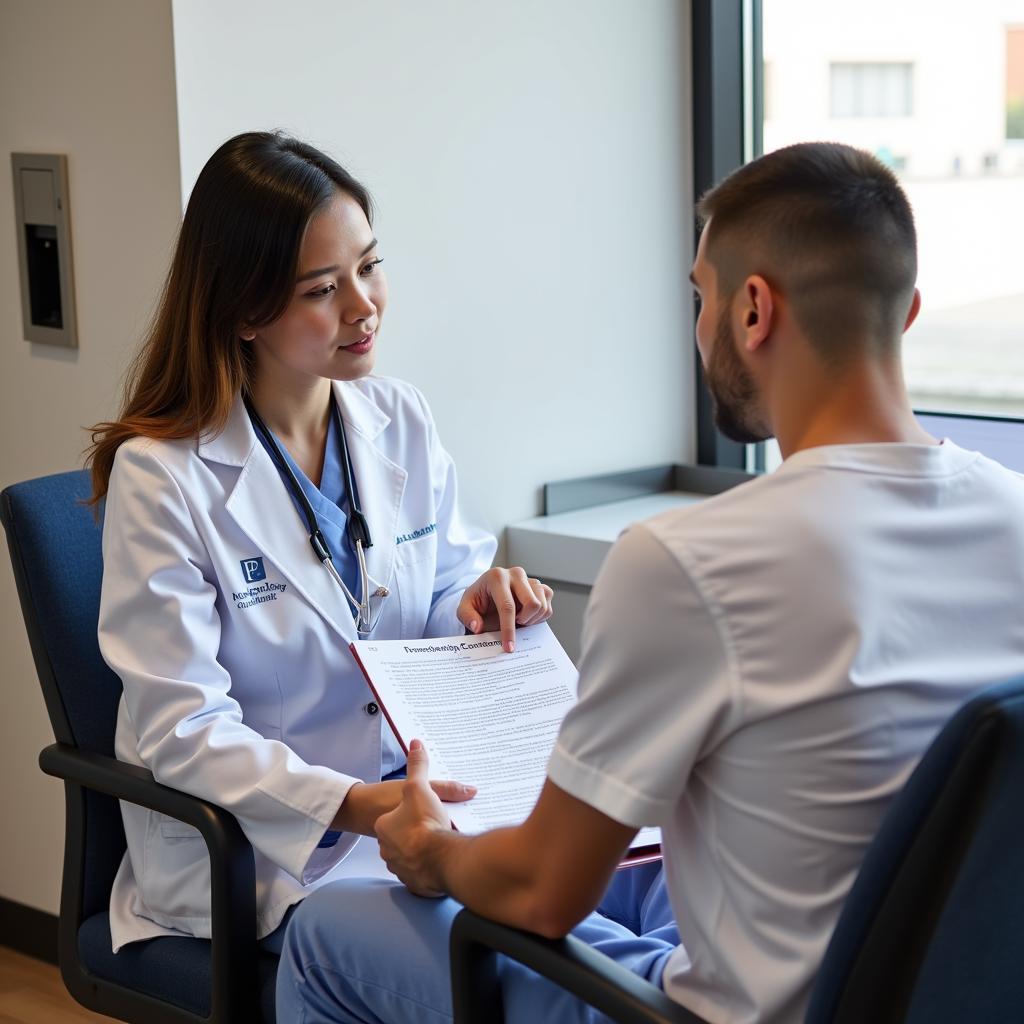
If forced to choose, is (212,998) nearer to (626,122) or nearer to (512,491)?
(512,491)

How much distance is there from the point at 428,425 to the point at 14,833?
1.24 meters

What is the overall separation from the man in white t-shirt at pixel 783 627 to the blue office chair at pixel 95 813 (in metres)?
0.43

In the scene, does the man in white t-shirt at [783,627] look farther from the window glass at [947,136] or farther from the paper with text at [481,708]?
the window glass at [947,136]

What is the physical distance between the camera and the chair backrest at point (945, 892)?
94 centimetres

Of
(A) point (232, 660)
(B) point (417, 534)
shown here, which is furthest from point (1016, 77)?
(A) point (232, 660)

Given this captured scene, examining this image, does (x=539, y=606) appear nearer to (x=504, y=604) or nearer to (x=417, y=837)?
(x=504, y=604)

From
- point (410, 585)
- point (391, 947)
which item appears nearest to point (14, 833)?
point (410, 585)

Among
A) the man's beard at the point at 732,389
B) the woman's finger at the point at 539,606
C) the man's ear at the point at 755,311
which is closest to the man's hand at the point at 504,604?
the woman's finger at the point at 539,606

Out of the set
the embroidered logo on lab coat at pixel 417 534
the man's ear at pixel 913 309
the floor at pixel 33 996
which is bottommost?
the floor at pixel 33 996

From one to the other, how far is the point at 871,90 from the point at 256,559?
1709 millimetres

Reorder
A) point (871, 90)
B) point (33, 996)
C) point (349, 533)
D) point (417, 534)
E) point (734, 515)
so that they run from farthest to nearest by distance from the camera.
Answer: point (871, 90), point (33, 996), point (417, 534), point (349, 533), point (734, 515)

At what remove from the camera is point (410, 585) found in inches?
76.0

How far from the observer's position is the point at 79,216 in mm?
2271

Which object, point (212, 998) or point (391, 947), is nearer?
point (391, 947)
